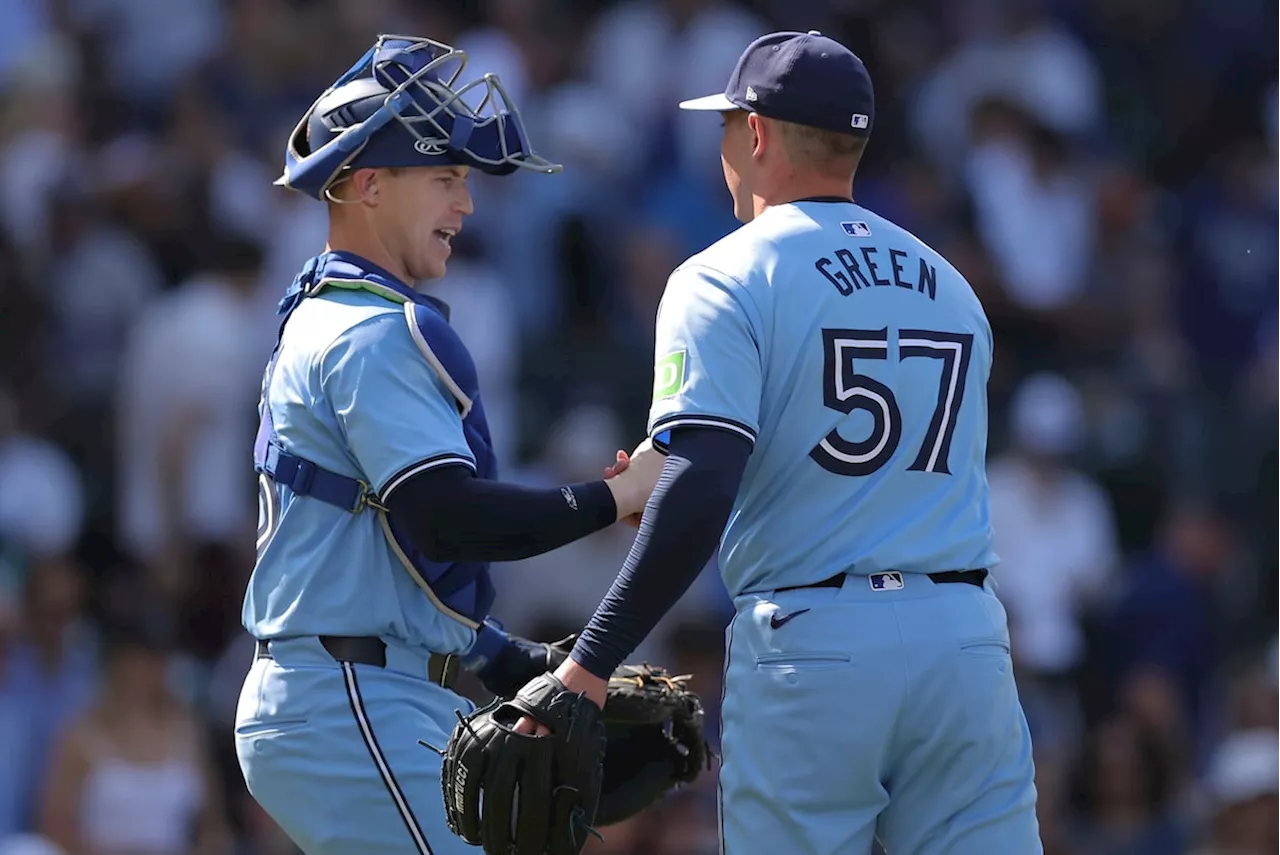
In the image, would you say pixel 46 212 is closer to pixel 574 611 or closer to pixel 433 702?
pixel 574 611

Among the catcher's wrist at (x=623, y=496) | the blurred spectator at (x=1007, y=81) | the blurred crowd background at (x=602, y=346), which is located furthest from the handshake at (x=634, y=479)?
the blurred spectator at (x=1007, y=81)

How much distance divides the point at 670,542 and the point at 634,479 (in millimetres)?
574

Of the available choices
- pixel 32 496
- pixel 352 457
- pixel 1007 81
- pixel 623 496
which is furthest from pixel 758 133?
pixel 1007 81

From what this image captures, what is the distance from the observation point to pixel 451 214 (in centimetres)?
482

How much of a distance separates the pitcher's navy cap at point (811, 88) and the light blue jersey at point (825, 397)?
0.82 ft

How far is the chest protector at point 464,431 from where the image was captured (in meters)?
4.50

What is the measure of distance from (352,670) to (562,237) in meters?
6.21

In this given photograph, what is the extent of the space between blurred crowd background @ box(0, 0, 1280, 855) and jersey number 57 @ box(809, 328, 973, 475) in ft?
13.1

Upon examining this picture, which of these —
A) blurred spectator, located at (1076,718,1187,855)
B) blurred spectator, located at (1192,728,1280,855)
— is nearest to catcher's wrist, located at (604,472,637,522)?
blurred spectator, located at (1192,728,1280,855)

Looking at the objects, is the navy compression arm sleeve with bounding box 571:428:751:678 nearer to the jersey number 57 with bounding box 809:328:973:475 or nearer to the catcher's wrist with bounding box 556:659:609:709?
the catcher's wrist with bounding box 556:659:609:709

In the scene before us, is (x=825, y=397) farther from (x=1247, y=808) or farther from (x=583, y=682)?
(x=1247, y=808)

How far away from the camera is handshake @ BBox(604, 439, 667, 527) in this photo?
4.63 meters

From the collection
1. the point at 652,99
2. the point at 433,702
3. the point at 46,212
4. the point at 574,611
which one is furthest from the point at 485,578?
the point at 652,99

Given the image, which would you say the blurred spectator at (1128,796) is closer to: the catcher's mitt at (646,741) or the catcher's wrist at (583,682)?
the catcher's mitt at (646,741)
